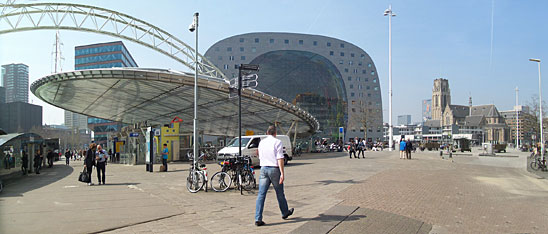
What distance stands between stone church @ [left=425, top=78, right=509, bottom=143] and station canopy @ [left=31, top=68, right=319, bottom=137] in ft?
315

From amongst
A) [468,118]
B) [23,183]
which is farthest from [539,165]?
[468,118]

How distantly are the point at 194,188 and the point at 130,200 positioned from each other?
6.30 ft

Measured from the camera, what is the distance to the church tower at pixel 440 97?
161 meters

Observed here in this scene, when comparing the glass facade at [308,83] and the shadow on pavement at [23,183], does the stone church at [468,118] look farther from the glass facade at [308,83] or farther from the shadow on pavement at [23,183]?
the shadow on pavement at [23,183]

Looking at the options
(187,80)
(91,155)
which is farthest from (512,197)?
(187,80)

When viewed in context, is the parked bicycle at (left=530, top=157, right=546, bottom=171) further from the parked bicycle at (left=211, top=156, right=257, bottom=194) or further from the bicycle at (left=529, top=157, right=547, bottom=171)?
the parked bicycle at (left=211, top=156, right=257, bottom=194)

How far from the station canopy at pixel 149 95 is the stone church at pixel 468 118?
96.0 meters

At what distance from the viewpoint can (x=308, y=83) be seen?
307 ft

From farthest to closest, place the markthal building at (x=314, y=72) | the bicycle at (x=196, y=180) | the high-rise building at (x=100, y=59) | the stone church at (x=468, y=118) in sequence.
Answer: the stone church at (x=468, y=118) < the markthal building at (x=314, y=72) < the high-rise building at (x=100, y=59) < the bicycle at (x=196, y=180)

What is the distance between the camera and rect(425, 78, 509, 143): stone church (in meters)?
125

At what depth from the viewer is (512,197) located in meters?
9.67

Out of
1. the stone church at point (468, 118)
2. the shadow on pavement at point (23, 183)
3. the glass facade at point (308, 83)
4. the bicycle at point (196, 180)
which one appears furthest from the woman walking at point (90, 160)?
the stone church at point (468, 118)

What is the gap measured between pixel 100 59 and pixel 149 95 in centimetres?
7467

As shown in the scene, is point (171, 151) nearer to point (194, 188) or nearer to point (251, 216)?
point (194, 188)
